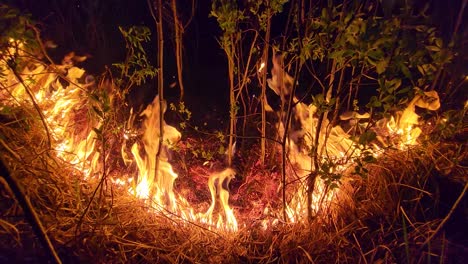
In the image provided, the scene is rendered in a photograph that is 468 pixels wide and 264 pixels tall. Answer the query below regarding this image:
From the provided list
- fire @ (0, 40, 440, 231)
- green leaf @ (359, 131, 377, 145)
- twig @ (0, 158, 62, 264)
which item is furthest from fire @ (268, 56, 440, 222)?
twig @ (0, 158, 62, 264)

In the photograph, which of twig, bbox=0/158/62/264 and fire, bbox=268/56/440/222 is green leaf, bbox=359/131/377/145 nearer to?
fire, bbox=268/56/440/222

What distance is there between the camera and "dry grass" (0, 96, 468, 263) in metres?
2.03

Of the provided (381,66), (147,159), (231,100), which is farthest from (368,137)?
(147,159)

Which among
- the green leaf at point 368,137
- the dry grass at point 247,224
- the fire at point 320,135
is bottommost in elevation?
the dry grass at point 247,224

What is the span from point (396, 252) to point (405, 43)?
1148mm

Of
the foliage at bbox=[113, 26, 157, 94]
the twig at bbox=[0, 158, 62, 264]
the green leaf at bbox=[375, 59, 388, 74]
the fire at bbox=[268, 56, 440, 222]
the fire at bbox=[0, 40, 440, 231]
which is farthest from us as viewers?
the fire at bbox=[268, 56, 440, 222]

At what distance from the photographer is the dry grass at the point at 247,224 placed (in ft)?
6.66

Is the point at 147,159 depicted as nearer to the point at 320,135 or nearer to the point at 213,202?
the point at 213,202

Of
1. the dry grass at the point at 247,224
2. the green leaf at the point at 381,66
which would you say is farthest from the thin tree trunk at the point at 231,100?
the green leaf at the point at 381,66

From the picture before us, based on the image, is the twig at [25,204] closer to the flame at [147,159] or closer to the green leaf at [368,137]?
the flame at [147,159]

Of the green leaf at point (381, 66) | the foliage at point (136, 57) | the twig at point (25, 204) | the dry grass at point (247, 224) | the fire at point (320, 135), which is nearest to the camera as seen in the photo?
the twig at point (25, 204)

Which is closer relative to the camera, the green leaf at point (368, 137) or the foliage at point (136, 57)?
the green leaf at point (368, 137)

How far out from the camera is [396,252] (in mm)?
2084

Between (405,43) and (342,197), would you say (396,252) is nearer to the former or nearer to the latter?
(342,197)
